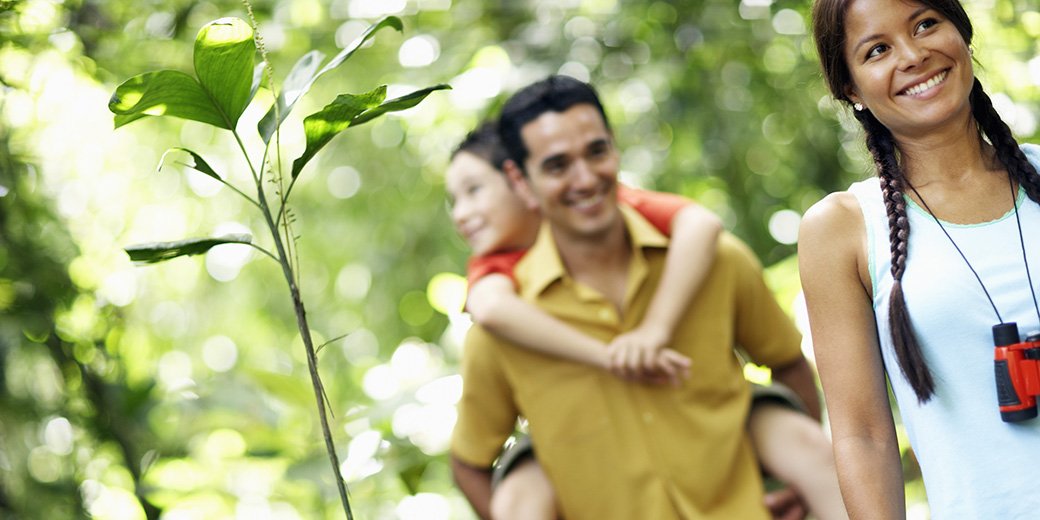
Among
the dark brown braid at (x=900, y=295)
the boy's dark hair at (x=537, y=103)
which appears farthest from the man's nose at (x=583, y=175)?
the dark brown braid at (x=900, y=295)

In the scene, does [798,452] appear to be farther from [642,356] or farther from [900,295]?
[900,295]

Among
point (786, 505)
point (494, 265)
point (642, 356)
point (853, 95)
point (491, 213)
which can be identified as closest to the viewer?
point (853, 95)

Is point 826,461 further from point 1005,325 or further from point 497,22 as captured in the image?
point 497,22

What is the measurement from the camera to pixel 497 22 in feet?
11.0

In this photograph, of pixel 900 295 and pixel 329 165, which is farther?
pixel 329 165

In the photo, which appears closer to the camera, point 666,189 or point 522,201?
point 522,201

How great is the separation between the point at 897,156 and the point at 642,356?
696 mm

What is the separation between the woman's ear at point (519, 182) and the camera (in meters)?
2.01

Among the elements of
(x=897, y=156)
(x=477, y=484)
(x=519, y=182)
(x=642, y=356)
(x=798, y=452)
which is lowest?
(x=477, y=484)

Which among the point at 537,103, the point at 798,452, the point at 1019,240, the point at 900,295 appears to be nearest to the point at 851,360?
the point at 900,295

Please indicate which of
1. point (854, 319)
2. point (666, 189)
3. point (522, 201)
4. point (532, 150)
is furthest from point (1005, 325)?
point (666, 189)

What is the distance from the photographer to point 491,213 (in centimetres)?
224

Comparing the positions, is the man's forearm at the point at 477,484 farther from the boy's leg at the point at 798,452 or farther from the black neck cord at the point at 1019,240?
the black neck cord at the point at 1019,240

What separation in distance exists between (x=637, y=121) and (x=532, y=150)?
1.78 metres
